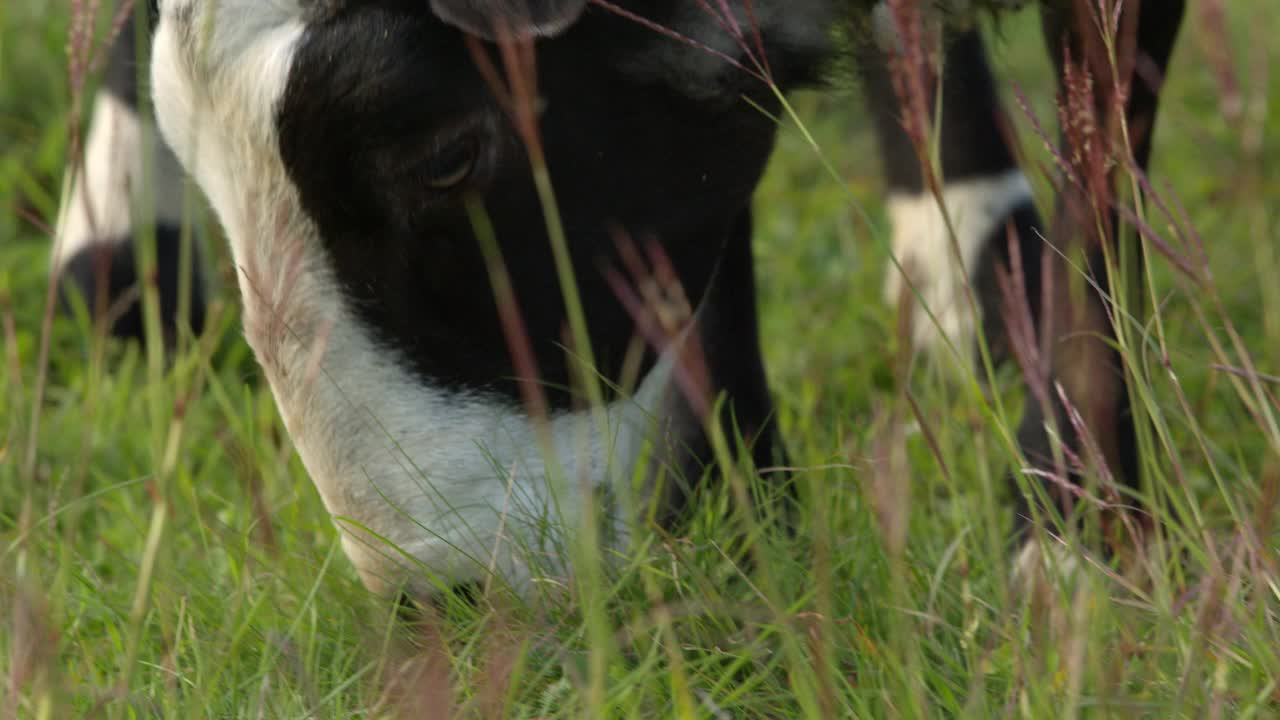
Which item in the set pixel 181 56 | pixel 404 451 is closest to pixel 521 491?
pixel 404 451

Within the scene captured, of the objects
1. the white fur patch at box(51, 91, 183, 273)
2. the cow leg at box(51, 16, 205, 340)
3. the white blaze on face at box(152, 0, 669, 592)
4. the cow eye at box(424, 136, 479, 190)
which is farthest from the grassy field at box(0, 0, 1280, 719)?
the white fur patch at box(51, 91, 183, 273)

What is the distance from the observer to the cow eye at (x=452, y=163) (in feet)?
6.28

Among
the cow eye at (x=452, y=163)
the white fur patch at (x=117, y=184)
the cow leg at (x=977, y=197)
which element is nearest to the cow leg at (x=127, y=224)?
the white fur patch at (x=117, y=184)

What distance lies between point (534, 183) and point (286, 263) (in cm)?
35

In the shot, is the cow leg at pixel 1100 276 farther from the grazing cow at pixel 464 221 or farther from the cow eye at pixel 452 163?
the cow eye at pixel 452 163

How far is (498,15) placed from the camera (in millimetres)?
1824

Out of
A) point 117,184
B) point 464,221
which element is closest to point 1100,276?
point 464,221

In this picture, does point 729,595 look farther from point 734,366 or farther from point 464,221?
point 734,366

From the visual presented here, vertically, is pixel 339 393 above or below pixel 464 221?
below

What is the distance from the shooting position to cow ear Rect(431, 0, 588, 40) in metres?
1.84

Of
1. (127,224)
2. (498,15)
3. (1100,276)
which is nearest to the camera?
(498,15)

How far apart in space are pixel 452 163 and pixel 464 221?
77 millimetres

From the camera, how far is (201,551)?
227 cm

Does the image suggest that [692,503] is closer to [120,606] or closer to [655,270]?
[655,270]
